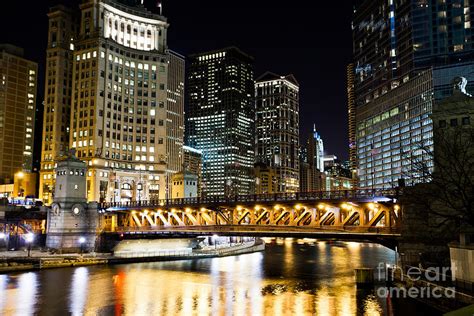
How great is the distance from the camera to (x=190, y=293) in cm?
5381

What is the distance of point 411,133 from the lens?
184250 millimetres

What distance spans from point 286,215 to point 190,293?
1708 centimetres

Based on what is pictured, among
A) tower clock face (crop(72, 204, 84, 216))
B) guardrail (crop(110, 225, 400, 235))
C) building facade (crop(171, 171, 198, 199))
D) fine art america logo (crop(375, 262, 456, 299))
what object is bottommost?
fine art america logo (crop(375, 262, 456, 299))

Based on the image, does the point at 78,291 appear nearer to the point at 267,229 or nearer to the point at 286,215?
the point at 267,229

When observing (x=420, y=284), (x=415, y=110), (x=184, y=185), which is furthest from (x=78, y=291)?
(x=415, y=110)

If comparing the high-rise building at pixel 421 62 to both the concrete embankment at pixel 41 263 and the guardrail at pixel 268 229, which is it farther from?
the concrete embankment at pixel 41 263

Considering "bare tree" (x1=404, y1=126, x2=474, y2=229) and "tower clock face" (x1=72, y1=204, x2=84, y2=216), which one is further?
"tower clock face" (x1=72, y1=204, x2=84, y2=216)

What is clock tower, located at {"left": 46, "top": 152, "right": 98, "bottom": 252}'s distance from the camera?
89.8 metres

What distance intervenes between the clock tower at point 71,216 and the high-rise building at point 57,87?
209 feet

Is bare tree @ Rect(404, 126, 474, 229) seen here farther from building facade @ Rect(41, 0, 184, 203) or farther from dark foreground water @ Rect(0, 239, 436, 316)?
building facade @ Rect(41, 0, 184, 203)

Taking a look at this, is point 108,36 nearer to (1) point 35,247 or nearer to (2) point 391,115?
(1) point 35,247

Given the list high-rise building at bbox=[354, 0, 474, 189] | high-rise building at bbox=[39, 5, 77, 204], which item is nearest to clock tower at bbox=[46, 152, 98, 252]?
high-rise building at bbox=[39, 5, 77, 204]

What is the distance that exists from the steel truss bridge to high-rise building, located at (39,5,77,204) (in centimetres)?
8485

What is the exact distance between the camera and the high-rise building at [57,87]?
156250 millimetres
